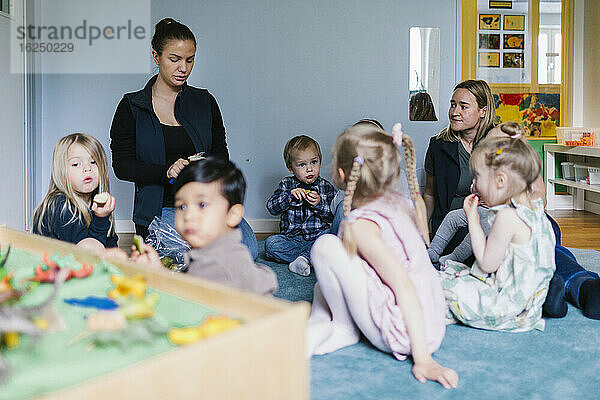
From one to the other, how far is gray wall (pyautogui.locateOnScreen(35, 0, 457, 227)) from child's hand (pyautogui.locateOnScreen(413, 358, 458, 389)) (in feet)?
7.19

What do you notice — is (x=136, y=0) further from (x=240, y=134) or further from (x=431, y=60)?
(x=431, y=60)

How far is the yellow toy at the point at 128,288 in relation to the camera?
0.87 metres

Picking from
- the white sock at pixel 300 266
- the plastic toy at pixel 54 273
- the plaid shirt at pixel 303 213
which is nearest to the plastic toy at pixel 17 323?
the plastic toy at pixel 54 273

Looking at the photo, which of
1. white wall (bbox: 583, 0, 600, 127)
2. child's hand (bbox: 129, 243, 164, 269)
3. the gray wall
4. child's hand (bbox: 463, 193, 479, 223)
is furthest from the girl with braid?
white wall (bbox: 583, 0, 600, 127)

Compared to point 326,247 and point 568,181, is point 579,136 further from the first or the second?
point 326,247

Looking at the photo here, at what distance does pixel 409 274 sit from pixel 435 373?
0.23 m

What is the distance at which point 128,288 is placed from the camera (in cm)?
88

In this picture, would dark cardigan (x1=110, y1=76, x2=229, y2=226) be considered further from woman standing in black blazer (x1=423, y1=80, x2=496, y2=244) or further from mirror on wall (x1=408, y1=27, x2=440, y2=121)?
mirror on wall (x1=408, y1=27, x2=440, y2=121)

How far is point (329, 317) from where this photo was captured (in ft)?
5.06

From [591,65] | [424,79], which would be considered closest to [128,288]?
[424,79]

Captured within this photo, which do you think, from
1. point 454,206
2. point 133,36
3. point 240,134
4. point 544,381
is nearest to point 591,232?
point 454,206

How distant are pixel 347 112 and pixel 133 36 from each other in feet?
4.17

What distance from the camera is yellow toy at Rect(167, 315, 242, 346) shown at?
69 cm

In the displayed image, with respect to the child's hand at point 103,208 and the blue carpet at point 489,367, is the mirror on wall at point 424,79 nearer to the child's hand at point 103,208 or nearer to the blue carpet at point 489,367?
the blue carpet at point 489,367
